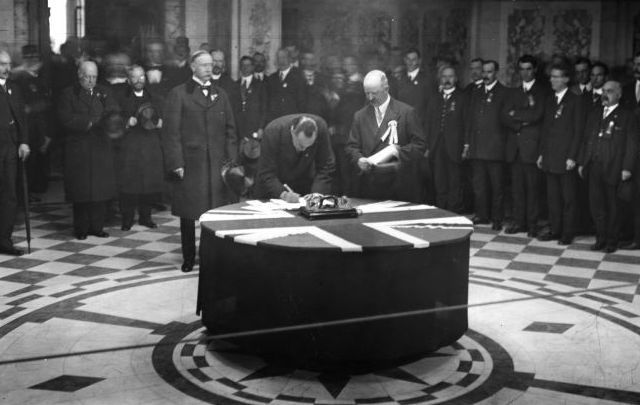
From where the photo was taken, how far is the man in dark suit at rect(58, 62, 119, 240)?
750 centimetres

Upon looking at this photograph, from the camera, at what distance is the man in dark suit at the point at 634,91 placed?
24.3 ft

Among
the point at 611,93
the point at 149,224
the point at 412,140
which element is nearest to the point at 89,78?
the point at 149,224

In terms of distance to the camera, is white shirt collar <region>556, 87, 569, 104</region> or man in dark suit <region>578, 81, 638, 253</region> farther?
white shirt collar <region>556, 87, 569, 104</region>

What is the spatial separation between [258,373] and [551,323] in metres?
1.88

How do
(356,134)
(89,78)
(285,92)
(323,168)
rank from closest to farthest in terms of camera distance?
(323,168) < (356,134) < (89,78) < (285,92)

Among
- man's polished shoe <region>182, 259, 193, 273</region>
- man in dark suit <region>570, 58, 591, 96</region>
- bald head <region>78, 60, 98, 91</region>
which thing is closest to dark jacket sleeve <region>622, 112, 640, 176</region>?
man in dark suit <region>570, 58, 591, 96</region>

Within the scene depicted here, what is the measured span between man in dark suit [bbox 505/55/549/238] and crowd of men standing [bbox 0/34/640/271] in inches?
0.5

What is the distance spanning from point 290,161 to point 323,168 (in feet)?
0.77

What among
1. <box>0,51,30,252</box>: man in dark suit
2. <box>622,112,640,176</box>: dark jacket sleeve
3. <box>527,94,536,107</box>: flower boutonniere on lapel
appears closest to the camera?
<box>0,51,30,252</box>: man in dark suit

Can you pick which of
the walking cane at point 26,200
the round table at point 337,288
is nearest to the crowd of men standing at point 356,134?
the walking cane at point 26,200

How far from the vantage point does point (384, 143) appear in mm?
6168

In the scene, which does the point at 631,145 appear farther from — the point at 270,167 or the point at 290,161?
the point at 270,167

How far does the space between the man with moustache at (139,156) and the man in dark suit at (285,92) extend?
100cm

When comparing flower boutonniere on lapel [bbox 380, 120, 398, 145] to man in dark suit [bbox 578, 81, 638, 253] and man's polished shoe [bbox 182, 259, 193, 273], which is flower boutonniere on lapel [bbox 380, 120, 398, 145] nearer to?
man's polished shoe [bbox 182, 259, 193, 273]
